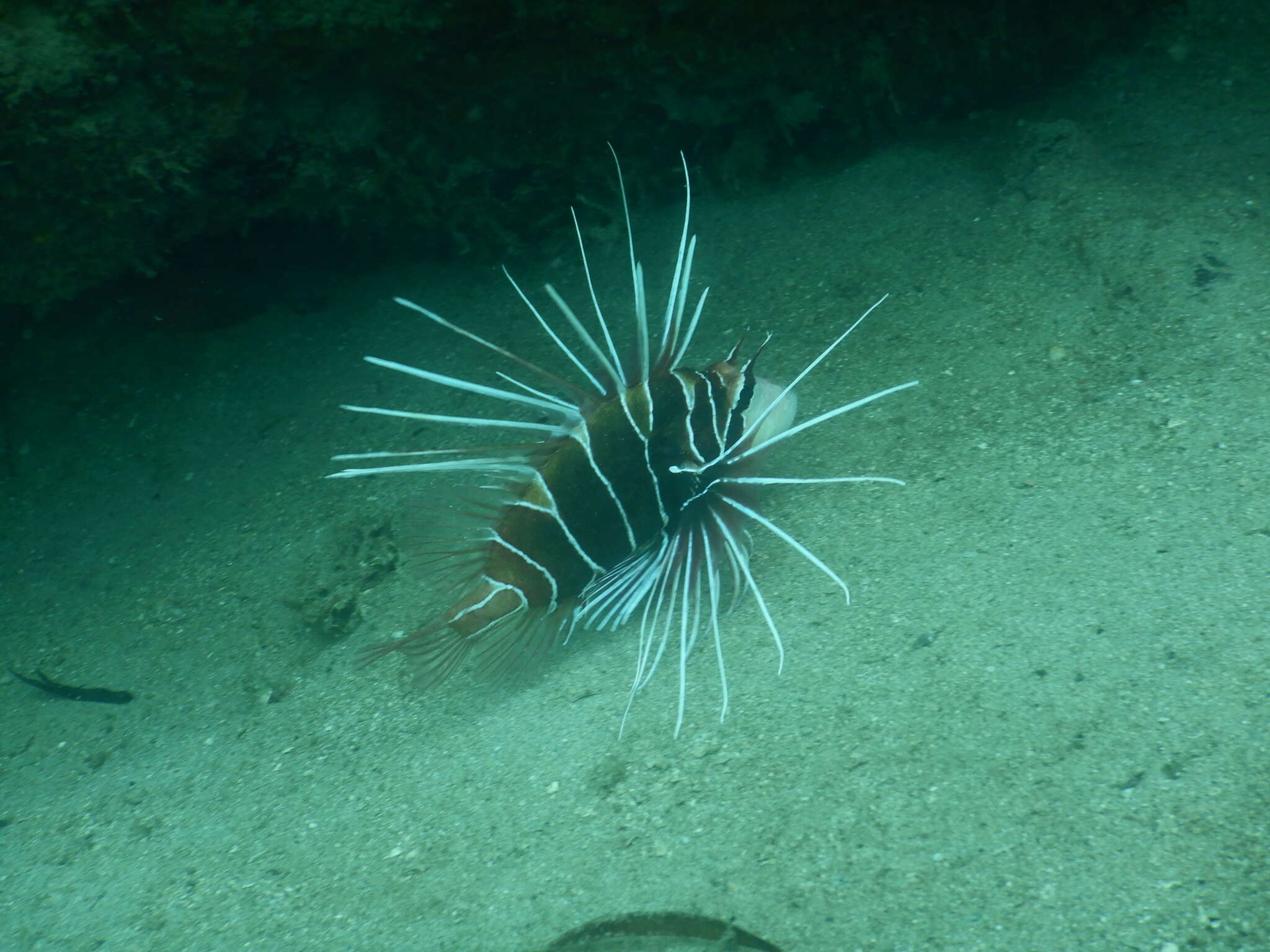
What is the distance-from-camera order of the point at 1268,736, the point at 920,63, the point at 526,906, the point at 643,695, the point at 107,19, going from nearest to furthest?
the point at 1268,736
the point at 526,906
the point at 643,695
the point at 107,19
the point at 920,63

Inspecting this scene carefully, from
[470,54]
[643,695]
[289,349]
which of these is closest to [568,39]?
[470,54]

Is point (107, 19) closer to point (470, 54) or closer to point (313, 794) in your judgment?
point (470, 54)

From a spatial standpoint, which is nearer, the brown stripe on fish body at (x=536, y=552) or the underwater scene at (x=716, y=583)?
the underwater scene at (x=716, y=583)

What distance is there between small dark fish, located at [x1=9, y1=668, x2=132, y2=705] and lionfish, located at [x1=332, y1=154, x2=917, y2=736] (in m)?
1.14

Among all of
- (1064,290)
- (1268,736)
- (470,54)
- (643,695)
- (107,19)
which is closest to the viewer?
(1268,736)

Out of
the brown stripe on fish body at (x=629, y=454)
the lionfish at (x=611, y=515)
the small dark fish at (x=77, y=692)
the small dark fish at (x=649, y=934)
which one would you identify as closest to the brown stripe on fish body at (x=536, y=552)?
the lionfish at (x=611, y=515)

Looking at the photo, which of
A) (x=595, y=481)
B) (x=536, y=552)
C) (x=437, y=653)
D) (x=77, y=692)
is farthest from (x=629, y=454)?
(x=77, y=692)

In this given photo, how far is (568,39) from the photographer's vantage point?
3270 mm

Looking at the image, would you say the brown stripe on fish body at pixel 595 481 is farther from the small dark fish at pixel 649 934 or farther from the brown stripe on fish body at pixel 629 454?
the small dark fish at pixel 649 934

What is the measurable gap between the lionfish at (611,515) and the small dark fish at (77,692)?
1.14 metres

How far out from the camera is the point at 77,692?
3086 millimetres

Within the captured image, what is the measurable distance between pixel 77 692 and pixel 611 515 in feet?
7.47

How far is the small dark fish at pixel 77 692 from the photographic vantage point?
3.03 m

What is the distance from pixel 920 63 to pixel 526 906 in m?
3.71
